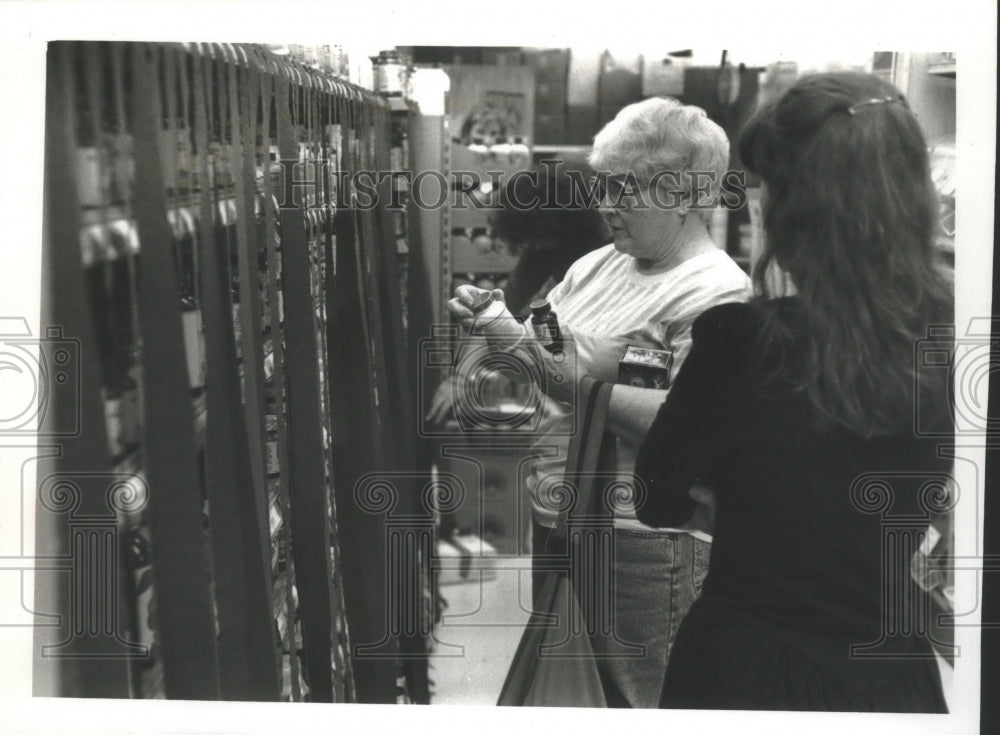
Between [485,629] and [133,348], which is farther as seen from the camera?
[485,629]

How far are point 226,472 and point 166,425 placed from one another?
12 cm

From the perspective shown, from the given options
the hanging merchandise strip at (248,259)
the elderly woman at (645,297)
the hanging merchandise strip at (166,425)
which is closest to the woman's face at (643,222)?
the elderly woman at (645,297)

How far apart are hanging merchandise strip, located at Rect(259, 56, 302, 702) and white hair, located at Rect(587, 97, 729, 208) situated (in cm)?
53

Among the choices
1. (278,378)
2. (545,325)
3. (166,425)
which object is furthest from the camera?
(545,325)

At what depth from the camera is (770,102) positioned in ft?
6.10

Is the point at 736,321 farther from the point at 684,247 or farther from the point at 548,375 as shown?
the point at 548,375

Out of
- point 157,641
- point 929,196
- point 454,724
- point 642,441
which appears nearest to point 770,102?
point 929,196

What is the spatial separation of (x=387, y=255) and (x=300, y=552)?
20.5 inches

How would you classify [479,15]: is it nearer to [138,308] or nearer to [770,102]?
[770,102]

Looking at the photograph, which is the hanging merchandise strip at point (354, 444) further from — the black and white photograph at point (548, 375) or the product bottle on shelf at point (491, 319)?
the product bottle on shelf at point (491, 319)

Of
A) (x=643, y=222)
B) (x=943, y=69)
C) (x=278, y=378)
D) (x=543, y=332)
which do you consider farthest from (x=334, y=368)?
(x=943, y=69)

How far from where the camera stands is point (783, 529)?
6.31ft

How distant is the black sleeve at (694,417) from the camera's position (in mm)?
1884

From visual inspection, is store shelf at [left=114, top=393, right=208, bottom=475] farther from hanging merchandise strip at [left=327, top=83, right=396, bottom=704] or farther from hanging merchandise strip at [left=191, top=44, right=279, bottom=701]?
hanging merchandise strip at [left=327, top=83, right=396, bottom=704]
